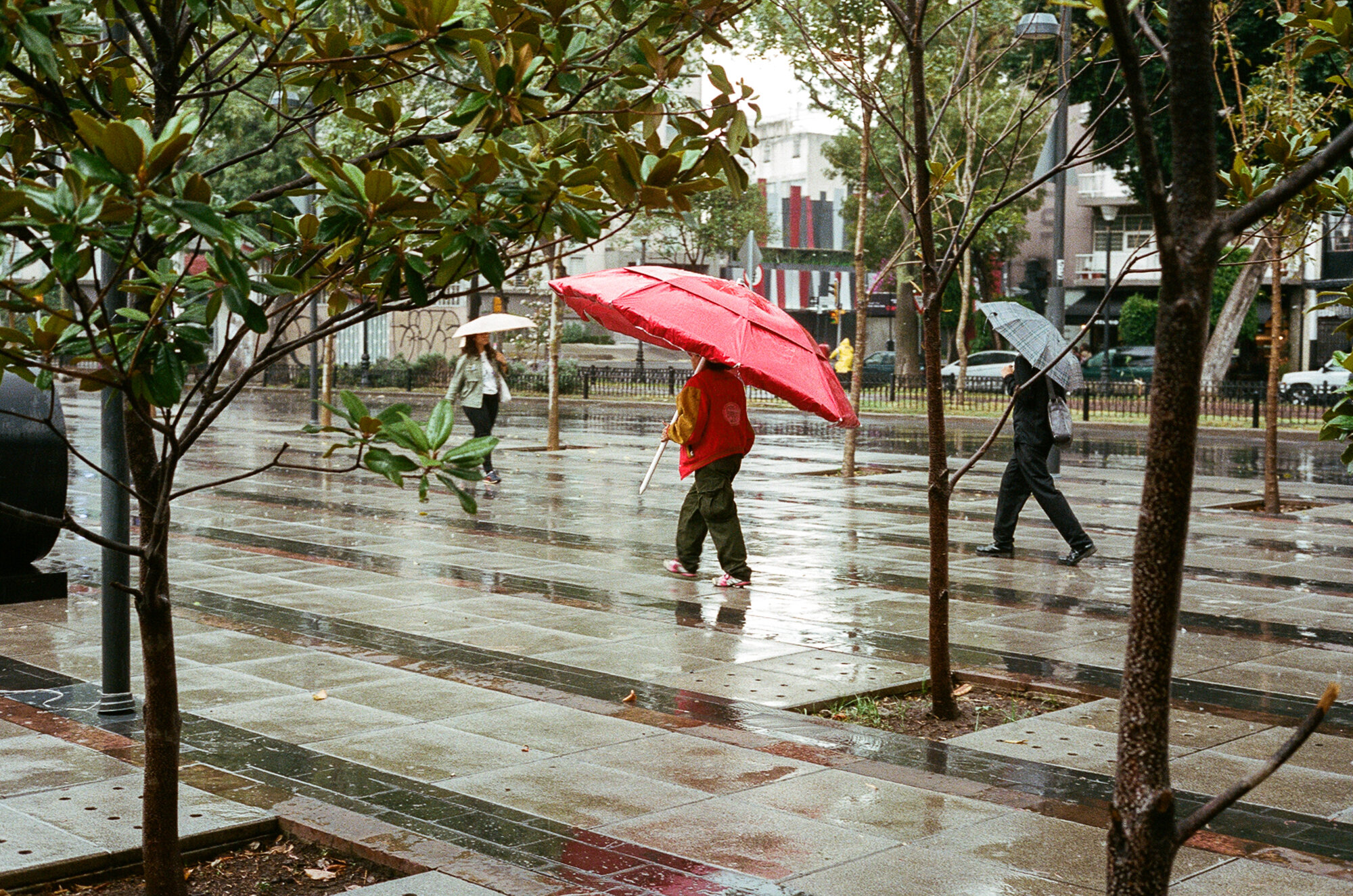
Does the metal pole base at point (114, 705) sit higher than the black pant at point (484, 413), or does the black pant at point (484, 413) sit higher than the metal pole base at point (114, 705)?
the black pant at point (484, 413)

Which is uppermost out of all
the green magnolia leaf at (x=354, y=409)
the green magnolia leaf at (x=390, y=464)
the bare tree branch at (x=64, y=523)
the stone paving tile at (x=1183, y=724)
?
the green magnolia leaf at (x=354, y=409)

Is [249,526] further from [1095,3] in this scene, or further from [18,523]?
[1095,3]

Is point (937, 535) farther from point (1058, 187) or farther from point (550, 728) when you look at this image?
point (1058, 187)

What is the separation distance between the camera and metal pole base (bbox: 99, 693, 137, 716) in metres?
6.06

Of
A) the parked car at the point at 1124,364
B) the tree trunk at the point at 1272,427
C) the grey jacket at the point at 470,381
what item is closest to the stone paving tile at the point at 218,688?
the grey jacket at the point at 470,381

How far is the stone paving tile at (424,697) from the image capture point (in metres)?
6.33

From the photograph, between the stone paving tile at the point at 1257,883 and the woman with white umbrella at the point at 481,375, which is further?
the woman with white umbrella at the point at 481,375

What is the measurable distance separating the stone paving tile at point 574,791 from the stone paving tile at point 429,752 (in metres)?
0.10

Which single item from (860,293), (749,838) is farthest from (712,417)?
(860,293)

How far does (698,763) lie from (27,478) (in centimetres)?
519

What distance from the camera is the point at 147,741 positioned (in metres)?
3.70

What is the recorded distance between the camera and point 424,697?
258 inches

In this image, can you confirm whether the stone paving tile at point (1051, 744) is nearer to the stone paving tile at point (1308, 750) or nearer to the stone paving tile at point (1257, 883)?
the stone paving tile at point (1308, 750)

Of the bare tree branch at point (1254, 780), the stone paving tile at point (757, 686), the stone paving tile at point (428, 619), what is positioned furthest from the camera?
the stone paving tile at point (428, 619)
